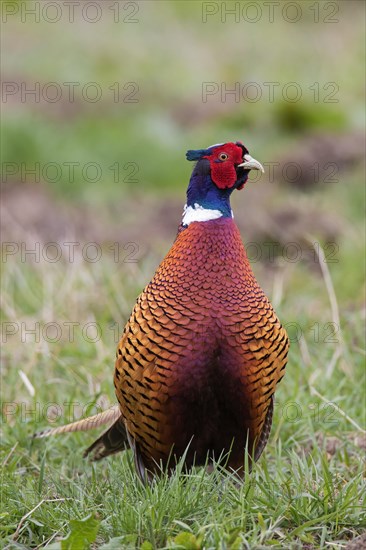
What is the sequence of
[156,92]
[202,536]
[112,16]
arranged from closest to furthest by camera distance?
[202,536] → [156,92] → [112,16]

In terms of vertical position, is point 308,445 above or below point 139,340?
below

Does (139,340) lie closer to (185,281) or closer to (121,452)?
(185,281)

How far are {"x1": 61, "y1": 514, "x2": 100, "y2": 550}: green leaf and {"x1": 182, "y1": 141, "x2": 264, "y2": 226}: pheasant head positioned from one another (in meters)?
1.08

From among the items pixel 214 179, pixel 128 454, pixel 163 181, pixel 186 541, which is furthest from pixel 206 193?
pixel 163 181

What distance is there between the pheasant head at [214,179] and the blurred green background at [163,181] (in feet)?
3.26

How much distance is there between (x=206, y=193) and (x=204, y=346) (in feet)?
1.82

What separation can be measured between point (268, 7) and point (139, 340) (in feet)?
38.8

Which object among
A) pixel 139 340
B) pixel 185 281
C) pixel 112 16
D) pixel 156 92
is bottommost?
pixel 139 340

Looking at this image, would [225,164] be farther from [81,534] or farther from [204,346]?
[81,534]

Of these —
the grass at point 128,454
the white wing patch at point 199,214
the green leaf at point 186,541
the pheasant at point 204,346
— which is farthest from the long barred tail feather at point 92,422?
the green leaf at point 186,541

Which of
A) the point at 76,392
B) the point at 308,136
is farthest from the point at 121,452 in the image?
the point at 308,136

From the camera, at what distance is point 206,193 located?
3.11m

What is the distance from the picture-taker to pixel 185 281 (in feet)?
9.81

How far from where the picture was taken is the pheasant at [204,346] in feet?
9.53
